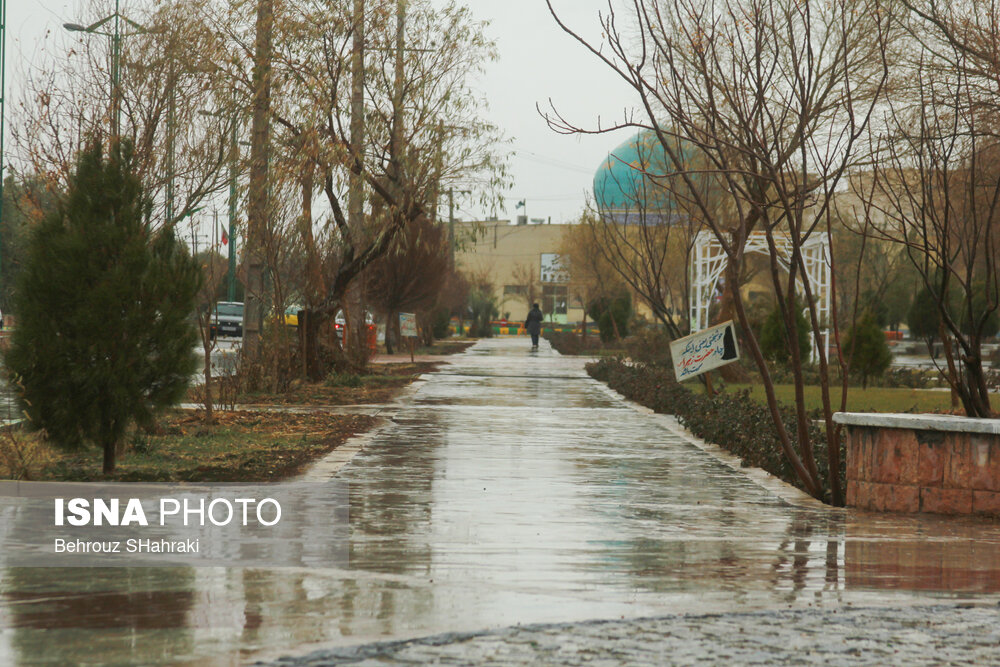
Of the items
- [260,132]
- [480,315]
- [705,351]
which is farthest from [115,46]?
[480,315]

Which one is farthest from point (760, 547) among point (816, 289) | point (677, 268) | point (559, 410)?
point (677, 268)

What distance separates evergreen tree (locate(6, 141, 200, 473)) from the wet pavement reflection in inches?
70.1

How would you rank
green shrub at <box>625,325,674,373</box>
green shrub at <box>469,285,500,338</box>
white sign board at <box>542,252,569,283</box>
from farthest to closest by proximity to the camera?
white sign board at <box>542,252,569,283</box>
green shrub at <box>469,285,500,338</box>
green shrub at <box>625,325,674,373</box>

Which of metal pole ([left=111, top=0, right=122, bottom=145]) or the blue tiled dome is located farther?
the blue tiled dome

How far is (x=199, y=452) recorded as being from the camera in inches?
446

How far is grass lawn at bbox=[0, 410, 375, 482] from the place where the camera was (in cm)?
955

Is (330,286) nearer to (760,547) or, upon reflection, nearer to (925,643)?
(760,547)

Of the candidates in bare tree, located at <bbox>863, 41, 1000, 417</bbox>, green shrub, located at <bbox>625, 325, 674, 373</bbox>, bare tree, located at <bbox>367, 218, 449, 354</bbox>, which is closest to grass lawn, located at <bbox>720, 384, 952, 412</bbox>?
bare tree, located at <bbox>863, 41, 1000, 417</bbox>

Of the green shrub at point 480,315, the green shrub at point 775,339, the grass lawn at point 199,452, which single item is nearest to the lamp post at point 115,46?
the grass lawn at point 199,452

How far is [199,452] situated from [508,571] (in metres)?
5.54

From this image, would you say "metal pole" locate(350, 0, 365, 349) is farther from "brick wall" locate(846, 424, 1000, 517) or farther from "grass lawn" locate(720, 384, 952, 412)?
"brick wall" locate(846, 424, 1000, 517)

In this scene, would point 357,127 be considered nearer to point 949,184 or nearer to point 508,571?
point 949,184

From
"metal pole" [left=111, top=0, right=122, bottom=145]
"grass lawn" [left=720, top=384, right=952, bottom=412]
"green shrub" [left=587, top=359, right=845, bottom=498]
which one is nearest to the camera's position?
"green shrub" [left=587, top=359, right=845, bottom=498]

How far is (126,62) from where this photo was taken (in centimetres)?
1398
